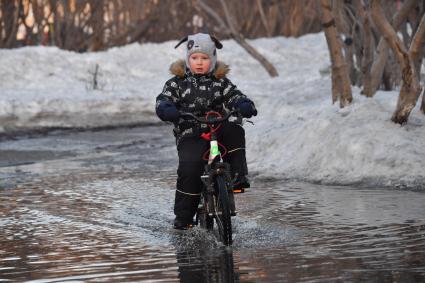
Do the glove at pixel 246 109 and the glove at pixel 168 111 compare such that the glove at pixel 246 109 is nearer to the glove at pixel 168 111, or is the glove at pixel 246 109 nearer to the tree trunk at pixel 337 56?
the glove at pixel 168 111

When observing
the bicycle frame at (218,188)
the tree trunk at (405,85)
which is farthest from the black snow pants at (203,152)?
the tree trunk at (405,85)

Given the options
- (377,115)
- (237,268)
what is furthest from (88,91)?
(237,268)

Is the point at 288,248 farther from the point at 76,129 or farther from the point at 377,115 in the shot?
the point at 76,129

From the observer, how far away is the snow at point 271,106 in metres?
12.8

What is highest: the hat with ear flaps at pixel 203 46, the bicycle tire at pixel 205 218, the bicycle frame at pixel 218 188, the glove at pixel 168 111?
the hat with ear flaps at pixel 203 46

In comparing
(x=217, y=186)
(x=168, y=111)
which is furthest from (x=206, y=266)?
(x=168, y=111)

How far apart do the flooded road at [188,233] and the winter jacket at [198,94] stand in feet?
3.22

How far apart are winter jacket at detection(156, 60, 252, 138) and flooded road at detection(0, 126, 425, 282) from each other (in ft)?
3.22

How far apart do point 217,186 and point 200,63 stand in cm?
112

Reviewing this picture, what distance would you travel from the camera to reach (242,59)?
34.5 meters

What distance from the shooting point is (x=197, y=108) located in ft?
29.9

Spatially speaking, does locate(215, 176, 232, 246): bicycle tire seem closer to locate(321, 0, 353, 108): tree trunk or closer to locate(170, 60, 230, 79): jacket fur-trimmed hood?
locate(170, 60, 230, 79): jacket fur-trimmed hood

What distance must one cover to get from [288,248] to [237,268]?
2.83 ft

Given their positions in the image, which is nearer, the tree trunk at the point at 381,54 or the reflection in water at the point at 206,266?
the reflection in water at the point at 206,266
